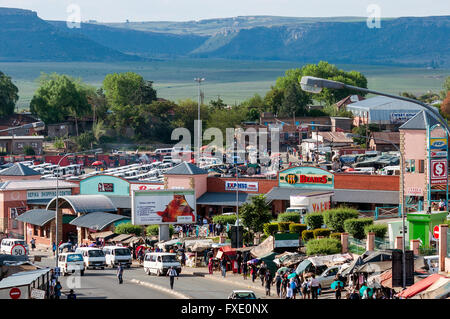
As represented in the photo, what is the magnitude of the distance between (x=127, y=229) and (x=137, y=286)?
21.1m

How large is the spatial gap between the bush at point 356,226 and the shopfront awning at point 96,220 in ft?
63.6

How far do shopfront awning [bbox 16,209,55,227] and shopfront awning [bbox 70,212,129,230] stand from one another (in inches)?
123

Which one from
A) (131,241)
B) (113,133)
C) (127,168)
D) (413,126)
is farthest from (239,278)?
(113,133)

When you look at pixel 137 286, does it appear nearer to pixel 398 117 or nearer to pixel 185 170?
pixel 185 170

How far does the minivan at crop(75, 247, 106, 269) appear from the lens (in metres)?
51.9

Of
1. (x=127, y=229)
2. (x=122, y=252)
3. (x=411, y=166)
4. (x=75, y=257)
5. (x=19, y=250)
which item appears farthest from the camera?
(x=411, y=166)

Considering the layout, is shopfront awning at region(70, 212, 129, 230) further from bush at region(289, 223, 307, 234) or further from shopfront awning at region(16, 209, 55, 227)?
bush at region(289, 223, 307, 234)

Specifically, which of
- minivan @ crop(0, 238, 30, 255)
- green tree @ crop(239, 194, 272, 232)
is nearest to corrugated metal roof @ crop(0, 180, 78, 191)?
minivan @ crop(0, 238, 30, 255)

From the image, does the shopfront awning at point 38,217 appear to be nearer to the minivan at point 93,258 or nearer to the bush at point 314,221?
the minivan at point 93,258

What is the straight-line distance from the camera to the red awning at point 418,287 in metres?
35.0

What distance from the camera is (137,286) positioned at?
143 ft

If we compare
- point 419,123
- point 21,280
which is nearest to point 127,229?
point 419,123

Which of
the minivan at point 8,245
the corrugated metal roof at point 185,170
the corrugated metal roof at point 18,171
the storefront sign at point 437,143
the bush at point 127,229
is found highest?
the storefront sign at point 437,143

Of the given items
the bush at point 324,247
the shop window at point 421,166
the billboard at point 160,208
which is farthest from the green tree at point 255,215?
the shop window at point 421,166
